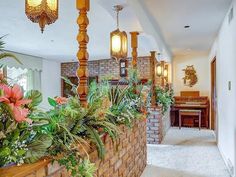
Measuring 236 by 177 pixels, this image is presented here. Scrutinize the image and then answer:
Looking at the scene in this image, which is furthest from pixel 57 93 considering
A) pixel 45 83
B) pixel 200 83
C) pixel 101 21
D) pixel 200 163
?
pixel 200 163

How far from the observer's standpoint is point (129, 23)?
345cm

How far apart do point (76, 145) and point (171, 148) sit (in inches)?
150

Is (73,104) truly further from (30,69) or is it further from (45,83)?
(45,83)

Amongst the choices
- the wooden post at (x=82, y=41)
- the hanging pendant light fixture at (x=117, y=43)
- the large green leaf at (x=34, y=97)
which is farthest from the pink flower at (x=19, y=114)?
the hanging pendant light fixture at (x=117, y=43)

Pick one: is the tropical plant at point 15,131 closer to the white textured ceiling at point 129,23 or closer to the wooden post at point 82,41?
the wooden post at point 82,41

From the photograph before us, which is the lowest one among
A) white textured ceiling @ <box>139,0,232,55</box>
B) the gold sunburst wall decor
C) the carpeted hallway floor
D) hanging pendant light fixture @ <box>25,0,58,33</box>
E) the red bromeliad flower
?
the carpeted hallway floor

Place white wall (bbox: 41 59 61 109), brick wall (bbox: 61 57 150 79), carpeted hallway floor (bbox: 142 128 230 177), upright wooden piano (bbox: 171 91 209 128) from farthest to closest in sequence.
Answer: white wall (bbox: 41 59 61 109) < brick wall (bbox: 61 57 150 79) < upright wooden piano (bbox: 171 91 209 128) < carpeted hallway floor (bbox: 142 128 230 177)

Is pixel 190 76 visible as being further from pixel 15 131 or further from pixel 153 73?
pixel 15 131

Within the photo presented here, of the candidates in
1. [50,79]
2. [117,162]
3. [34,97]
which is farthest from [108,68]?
[34,97]

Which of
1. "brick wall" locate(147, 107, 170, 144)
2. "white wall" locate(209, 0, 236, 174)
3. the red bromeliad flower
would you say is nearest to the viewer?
the red bromeliad flower

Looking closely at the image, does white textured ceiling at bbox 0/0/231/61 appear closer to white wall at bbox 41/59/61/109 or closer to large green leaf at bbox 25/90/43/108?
large green leaf at bbox 25/90/43/108

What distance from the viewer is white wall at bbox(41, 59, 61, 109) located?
855 centimetres

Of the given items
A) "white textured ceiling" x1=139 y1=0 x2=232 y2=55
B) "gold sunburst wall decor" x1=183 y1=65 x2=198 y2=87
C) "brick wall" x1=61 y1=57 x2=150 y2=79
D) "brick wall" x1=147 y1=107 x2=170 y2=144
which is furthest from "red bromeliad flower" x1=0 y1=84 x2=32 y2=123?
"gold sunburst wall decor" x1=183 y1=65 x2=198 y2=87

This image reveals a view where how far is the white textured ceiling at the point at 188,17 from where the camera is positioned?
3.34 metres
